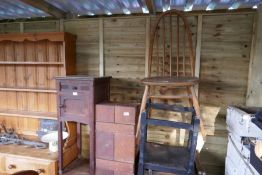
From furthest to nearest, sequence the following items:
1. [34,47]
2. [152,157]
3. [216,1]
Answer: [34,47], [216,1], [152,157]

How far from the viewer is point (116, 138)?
1.79 m

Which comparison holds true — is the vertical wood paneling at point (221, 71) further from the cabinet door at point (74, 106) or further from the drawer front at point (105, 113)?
the cabinet door at point (74, 106)

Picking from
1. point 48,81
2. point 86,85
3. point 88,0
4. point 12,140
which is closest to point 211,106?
point 86,85

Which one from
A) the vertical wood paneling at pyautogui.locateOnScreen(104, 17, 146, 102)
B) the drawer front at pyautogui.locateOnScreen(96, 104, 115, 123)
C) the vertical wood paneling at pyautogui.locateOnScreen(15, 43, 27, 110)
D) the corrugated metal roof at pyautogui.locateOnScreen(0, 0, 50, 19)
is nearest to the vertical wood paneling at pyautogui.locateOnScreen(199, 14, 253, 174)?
the vertical wood paneling at pyautogui.locateOnScreen(104, 17, 146, 102)

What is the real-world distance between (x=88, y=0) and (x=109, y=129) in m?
1.26

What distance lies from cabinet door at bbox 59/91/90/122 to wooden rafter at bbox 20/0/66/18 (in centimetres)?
90

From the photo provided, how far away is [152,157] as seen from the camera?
5.68 ft

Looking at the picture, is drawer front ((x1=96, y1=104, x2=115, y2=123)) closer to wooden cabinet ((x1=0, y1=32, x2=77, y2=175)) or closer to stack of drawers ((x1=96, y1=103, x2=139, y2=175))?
stack of drawers ((x1=96, y1=103, x2=139, y2=175))

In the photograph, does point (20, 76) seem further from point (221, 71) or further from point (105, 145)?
point (221, 71)

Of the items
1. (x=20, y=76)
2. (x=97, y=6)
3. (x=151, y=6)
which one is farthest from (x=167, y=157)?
(x=20, y=76)

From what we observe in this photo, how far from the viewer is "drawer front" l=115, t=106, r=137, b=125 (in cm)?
174

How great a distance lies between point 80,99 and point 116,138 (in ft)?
1.63

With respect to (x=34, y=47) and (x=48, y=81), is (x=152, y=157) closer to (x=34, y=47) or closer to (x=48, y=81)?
(x=48, y=81)

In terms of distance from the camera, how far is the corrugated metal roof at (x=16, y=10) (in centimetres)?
201
